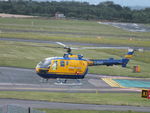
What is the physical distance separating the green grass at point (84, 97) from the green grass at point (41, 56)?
1241 centimetres

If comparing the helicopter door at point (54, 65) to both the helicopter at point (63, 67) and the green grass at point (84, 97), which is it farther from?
the green grass at point (84, 97)

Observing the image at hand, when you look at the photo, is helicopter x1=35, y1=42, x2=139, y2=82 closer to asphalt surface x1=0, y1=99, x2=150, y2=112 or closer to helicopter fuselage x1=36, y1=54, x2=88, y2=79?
helicopter fuselage x1=36, y1=54, x2=88, y2=79

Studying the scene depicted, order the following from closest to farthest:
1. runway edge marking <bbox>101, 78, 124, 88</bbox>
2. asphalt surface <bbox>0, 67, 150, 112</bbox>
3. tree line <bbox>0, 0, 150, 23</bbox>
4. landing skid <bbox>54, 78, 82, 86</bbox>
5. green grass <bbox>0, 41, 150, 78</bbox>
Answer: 1. asphalt surface <bbox>0, 67, 150, 112</bbox>
2. landing skid <bbox>54, 78, 82, 86</bbox>
3. runway edge marking <bbox>101, 78, 124, 88</bbox>
4. green grass <bbox>0, 41, 150, 78</bbox>
5. tree line <bbox>0, 0, 150, 23</bbox>

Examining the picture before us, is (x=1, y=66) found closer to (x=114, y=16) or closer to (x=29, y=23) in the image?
(x=29, y=23)

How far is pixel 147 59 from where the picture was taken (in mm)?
57219

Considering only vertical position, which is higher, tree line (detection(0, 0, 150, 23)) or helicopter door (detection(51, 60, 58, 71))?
helicopter door (detection(51, 60, 58, 71))

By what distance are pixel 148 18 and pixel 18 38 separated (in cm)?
7547

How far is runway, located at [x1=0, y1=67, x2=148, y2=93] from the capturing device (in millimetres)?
33656

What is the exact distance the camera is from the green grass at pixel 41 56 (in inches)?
1790

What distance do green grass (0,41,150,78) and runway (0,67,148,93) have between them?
438 cm

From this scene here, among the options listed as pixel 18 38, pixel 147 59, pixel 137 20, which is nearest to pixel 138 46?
pixel 147 59

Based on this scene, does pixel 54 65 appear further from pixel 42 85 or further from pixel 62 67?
pixel 42 85

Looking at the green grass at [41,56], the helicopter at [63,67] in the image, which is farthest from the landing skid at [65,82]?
the green grass at [41,56]

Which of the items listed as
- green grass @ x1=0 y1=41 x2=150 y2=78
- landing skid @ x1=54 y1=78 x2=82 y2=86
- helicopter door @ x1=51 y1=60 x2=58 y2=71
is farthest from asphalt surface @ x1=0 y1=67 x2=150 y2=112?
green grass @ x1=0 y1=41 x2=150 y2=78
